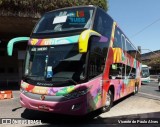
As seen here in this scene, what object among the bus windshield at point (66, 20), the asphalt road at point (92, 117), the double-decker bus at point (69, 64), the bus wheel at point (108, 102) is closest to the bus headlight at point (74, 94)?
the double-decker bus at point (69, 64)

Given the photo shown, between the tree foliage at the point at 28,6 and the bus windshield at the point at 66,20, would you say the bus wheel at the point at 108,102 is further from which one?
the tree foliage at the point at 28,6

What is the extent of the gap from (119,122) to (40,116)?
9.17ft

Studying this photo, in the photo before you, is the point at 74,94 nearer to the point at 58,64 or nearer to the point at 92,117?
the point at 58,64

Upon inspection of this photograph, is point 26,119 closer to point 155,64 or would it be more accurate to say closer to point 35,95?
point 35,95

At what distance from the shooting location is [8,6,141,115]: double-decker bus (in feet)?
27.0

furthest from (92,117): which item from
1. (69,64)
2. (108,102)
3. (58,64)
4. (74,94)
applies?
(58,64)

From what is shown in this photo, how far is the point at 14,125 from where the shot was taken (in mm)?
8227

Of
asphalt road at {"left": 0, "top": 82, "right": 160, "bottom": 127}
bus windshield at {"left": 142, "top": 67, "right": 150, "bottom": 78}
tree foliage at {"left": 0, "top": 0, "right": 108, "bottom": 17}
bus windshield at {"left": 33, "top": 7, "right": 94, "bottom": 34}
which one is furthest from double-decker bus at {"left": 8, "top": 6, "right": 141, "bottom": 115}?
bus windshield at {"left": 142, "top": 67, "right": 150, "bottom": 78}

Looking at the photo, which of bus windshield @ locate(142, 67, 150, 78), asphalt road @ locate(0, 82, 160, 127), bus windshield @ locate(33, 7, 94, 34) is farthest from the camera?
bus windshield @ locate(142, 67, 150, 78)

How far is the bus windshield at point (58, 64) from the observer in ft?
27.9

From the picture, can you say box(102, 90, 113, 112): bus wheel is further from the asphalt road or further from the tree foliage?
the tree foliage

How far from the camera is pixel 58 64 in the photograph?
28.4 feet

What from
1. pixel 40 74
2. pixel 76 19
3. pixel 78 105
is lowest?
pixel 78 105

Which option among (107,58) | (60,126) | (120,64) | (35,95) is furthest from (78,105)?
(120,64)
